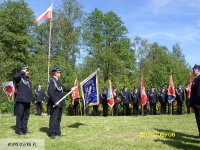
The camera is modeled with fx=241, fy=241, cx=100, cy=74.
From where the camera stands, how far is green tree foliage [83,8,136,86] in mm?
36938

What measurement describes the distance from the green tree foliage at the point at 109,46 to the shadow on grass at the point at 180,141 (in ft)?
87.4

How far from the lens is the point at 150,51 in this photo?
54.9m

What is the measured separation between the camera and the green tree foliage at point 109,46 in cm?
3694

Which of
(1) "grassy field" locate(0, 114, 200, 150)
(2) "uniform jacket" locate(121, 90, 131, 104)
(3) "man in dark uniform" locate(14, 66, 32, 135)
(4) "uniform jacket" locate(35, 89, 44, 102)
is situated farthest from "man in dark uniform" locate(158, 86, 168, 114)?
(3) "man in dark uniform" locate(14, 66, 32, 135)

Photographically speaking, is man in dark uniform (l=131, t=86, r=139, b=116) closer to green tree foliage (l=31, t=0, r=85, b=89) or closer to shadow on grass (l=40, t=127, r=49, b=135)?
shadow on grass (l=40, t=127, r=49, b=135)

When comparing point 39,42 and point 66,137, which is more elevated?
point 39,42

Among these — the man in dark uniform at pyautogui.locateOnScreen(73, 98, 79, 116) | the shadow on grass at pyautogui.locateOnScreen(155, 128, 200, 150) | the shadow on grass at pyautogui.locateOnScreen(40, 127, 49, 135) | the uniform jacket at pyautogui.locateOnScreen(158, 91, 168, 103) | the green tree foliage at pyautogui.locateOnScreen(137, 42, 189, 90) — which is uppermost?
the green tree foliage at pyautogui.locateOnScreen(137, 42, 189, 90)

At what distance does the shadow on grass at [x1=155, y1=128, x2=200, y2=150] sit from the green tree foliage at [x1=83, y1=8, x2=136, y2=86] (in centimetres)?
2665

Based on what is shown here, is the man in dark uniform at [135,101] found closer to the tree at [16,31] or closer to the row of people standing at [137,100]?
the row of people standing at [137,100]

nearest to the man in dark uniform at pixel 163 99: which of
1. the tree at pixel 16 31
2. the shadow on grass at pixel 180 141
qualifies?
the shadow on grass at pixel 180 141

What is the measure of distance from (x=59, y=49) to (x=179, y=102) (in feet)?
80.3

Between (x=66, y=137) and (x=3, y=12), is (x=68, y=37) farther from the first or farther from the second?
(x=66, y=137)

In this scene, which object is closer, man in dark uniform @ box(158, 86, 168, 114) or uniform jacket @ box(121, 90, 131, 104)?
uniform jacket @ box(121, 90, 131, 104)

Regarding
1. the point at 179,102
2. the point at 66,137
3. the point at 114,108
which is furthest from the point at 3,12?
the point at 66,137
